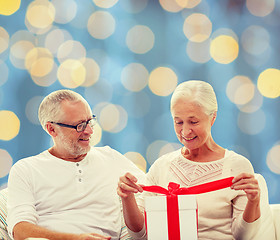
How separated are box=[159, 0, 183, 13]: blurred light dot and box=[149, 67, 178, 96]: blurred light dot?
477 millimetres

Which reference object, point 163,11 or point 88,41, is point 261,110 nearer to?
point 163,11

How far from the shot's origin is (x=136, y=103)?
Result: 302cm

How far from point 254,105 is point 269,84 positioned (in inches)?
8.3

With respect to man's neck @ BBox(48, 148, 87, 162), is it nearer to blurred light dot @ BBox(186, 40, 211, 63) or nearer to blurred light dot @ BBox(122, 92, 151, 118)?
blurred light dot @ BBox(122, 92, 151, 118)

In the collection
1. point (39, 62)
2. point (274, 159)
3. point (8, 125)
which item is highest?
point (39, 62)

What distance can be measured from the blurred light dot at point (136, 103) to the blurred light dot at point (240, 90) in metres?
0.66

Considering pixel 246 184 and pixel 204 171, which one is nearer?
pixel 246 184

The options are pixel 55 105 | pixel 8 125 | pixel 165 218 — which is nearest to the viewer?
pixel 165 218

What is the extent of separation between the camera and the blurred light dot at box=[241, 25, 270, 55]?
3.15 m

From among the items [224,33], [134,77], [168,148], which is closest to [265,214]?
[168,148]

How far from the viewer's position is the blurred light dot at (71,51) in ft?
9.63

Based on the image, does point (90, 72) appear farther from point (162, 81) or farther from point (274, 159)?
point (274, 159)

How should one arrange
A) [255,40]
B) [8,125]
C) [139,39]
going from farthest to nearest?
[255,40], [139,39], [8,125]

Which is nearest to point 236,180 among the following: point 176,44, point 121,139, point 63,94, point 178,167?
point 178,167
